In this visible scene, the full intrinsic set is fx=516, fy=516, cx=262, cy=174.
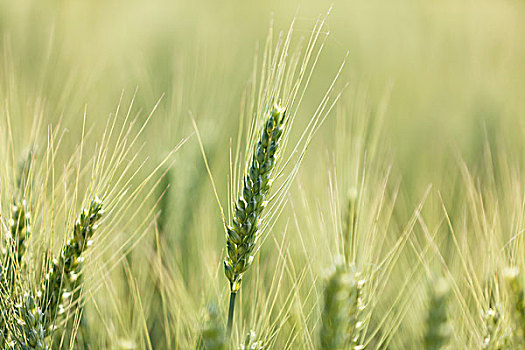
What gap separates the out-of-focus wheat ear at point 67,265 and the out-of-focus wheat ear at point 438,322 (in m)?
0.33

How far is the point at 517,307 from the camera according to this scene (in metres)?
0.55

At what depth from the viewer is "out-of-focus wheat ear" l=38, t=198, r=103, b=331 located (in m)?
0.50

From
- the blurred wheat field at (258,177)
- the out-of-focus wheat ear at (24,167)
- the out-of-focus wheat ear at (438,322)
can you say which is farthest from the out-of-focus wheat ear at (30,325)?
the out-of-focus wheat ear at (438,322)

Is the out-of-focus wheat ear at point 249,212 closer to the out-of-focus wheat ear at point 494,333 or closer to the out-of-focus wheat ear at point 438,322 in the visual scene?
the out-of-focus wheat ear at point 438,322

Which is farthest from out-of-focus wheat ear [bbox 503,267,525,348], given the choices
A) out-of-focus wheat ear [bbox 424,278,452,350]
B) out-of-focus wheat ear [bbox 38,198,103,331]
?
out-of-focus wheat ear [bbox 38,198,103,331]

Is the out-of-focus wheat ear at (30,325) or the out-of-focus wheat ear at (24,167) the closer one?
the out-of-focus wheat ear at (30,325)

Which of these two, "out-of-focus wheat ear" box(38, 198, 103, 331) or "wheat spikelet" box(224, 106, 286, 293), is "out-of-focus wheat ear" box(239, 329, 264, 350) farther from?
"out-of-focus wheat ear" box(38, 198, 103, 331)

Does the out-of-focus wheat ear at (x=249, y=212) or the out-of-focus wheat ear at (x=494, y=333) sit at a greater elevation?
the out-of-focus wheat ear at (x=249, y=212)

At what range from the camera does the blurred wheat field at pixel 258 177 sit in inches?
20.6

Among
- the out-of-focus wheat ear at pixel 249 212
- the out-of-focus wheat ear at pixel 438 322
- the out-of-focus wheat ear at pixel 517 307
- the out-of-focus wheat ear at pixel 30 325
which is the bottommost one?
the out-of-focus wheat ear at pixel 30 325

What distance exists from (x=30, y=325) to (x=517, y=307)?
19.7 inches

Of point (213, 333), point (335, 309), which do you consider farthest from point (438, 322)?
point (213, 333)

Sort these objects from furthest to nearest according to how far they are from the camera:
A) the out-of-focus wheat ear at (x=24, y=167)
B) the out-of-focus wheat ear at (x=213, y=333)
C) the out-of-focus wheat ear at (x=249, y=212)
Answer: the out-of-focus wheat ear at (x=24, y=167) < the out-of-focus wheat ear at (x=249, y=212) < the out-of-focus wheat ear at (x=213, y=333)

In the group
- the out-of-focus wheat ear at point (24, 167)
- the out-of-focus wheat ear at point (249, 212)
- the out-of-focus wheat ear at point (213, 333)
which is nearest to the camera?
the out-of-focus wheat ear at point (213, 333)
